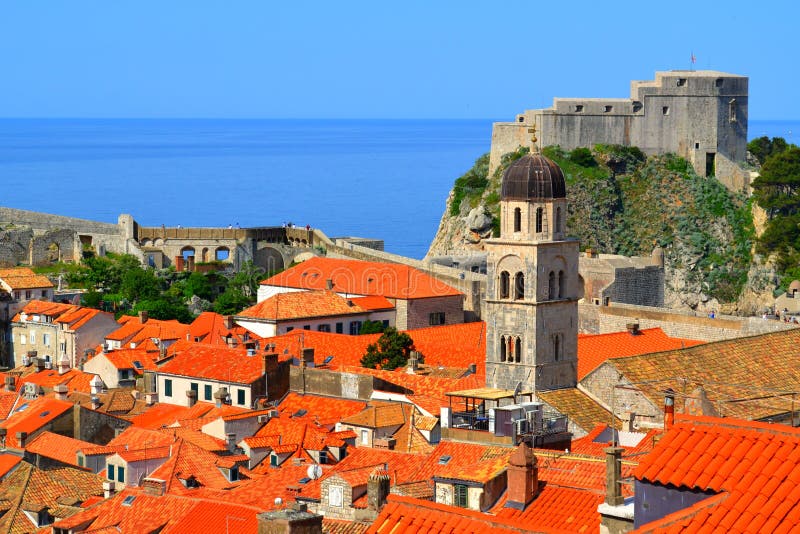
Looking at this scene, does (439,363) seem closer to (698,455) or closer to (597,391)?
(597,391)

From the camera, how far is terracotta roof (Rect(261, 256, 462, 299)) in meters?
58.2

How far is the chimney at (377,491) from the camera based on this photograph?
19.7 m

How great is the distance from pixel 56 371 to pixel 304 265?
18.3 metres

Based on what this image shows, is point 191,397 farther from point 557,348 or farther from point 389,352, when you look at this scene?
point 557,348

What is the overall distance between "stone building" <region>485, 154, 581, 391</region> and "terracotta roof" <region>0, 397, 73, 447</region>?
28.5 feet

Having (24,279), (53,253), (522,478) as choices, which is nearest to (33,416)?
(522,478)

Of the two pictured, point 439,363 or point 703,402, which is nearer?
point 703,402

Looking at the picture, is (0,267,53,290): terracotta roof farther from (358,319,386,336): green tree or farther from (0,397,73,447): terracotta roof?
(0,397,73,447): terracotta roof

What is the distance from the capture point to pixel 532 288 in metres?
34.2

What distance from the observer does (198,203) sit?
477 ft

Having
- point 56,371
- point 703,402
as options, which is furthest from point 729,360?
point 56,371

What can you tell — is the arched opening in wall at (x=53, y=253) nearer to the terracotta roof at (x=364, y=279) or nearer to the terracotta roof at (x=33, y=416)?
the terracotta roof at (x=364, y=279)

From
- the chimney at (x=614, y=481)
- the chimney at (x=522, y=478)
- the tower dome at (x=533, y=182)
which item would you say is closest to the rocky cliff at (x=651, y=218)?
the tower dome at (x=533, y=182)

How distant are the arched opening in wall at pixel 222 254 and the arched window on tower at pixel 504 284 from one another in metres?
37.0
